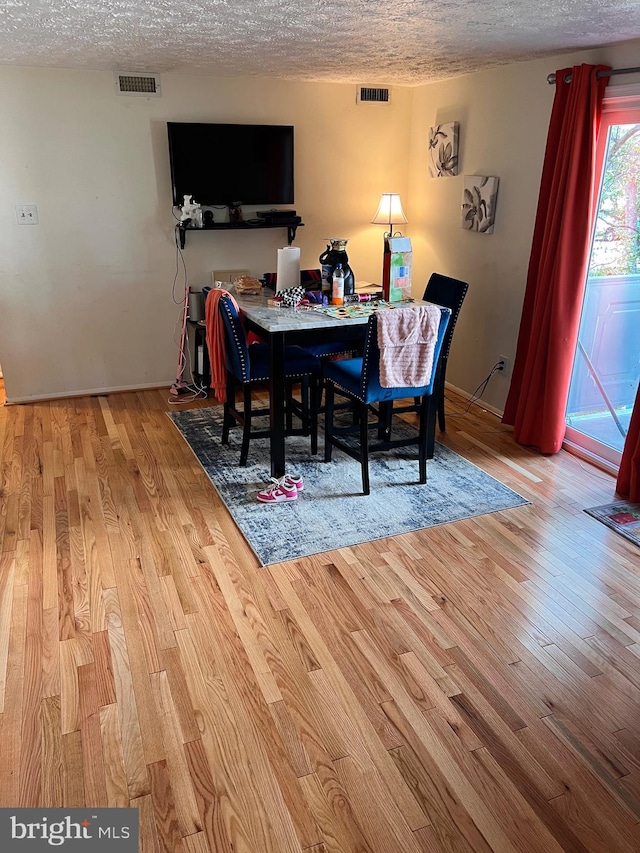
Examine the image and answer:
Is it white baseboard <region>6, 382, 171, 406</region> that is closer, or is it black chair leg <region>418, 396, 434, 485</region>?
black chair leg <region>418, 396, 434, 485</region>

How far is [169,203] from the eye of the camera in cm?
457

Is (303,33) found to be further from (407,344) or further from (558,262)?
(558,262)

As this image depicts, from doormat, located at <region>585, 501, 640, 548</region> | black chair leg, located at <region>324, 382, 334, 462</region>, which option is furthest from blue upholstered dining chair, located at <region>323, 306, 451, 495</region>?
doormat, located at <region>585, 501, 640, 548</region>

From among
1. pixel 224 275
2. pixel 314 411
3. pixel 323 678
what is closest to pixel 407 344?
pixel 314 411

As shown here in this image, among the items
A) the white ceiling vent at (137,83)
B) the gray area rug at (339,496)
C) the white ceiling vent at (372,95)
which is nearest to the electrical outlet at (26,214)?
the white ceiling vent at (137,83)

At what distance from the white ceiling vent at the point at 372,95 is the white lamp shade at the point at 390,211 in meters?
0.73

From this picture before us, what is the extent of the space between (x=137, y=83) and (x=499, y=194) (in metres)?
2.52

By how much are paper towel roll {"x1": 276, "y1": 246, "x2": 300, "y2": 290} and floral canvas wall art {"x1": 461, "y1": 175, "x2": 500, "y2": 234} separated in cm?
147

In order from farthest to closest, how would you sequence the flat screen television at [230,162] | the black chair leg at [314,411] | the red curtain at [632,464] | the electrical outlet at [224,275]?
the electrical outlet at [224,275] < the flat screen television at [230,162] < the black chair leg at [314,411] < the red curtain at [632,464]

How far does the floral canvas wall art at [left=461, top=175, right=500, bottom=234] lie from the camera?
419 centimetres

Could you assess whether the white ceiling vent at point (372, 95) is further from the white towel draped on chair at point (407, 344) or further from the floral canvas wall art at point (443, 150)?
the white towel draped on chair at point (407, 344)

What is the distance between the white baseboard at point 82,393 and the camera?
4.68m

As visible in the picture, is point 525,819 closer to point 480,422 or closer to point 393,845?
point 393,845

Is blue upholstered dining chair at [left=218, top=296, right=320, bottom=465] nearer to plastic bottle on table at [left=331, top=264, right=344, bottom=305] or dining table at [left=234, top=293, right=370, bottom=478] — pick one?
dining table at [left=234, top=293, right=370, bottom=478]
